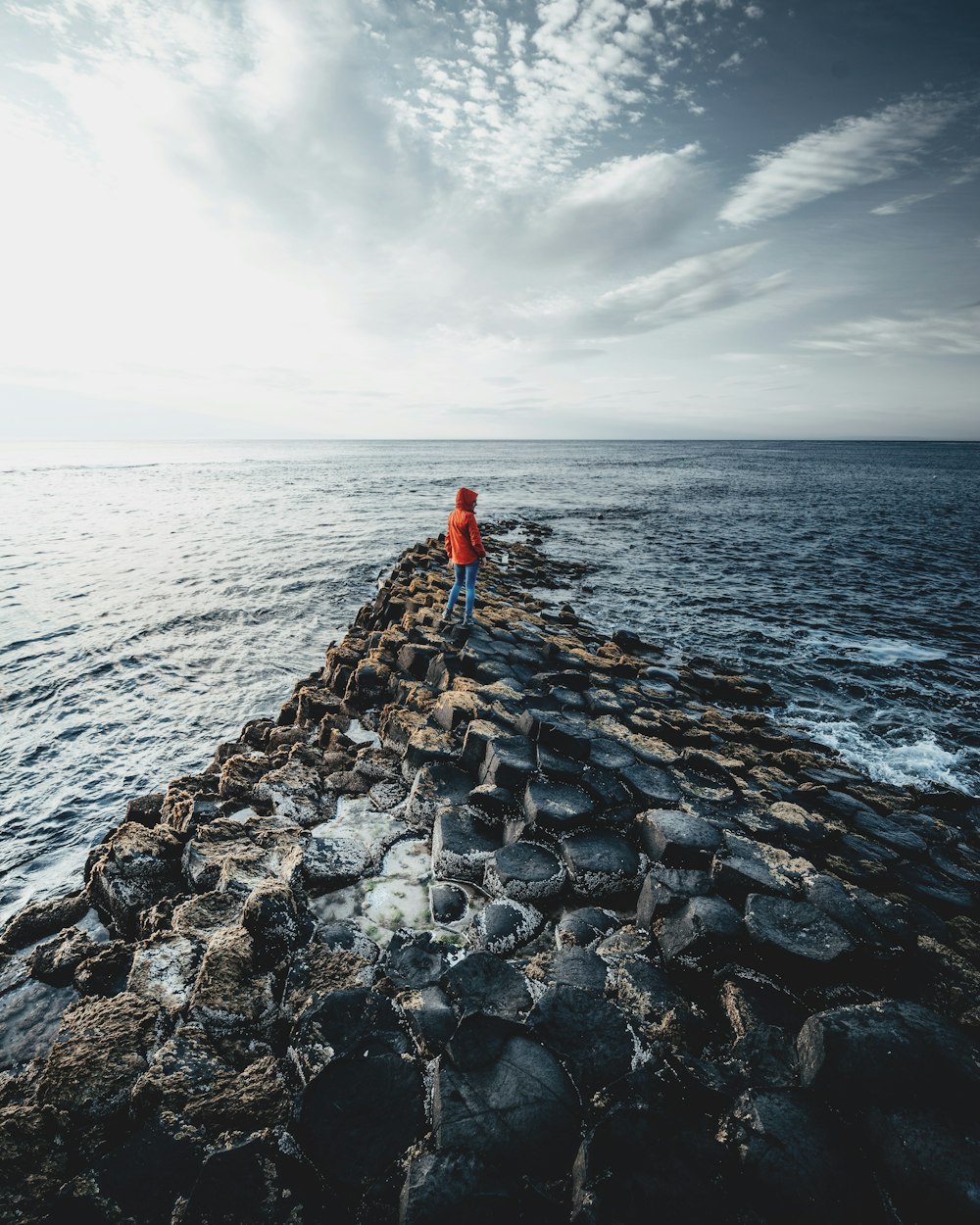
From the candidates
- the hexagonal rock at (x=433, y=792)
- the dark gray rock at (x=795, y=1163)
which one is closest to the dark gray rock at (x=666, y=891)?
the dark gray rock at (x=795, y=1163)

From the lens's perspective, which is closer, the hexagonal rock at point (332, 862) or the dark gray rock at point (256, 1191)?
the dark gray rock at point (256, 1191)

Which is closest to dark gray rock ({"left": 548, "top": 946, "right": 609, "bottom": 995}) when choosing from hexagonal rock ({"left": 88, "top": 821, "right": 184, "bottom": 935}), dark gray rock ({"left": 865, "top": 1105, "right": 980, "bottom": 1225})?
dark gray rock ({"left": 865, "top": 1105, "right": 980, "bottom": 1225})

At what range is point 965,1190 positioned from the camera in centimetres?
199

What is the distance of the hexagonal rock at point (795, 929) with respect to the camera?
3023mm

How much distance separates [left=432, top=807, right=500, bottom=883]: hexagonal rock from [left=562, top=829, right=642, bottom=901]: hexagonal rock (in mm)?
667

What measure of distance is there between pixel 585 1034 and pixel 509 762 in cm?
236

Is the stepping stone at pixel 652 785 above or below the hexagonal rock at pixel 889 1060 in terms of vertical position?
below

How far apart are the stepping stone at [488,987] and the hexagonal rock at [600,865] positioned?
0.99 meters

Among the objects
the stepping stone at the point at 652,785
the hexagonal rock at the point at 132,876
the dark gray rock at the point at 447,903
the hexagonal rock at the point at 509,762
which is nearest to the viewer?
the dark gray rock at the point at 447,903

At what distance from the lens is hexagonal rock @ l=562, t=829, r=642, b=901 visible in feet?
12.8

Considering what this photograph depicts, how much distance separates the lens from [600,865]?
3.94 metres

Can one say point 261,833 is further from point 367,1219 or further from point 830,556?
point 830,556

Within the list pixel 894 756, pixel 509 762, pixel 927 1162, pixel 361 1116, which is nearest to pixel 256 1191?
pixel 361 1116

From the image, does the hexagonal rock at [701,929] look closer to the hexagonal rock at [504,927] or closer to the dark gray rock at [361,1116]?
the hexagonal rock at [504,927]
